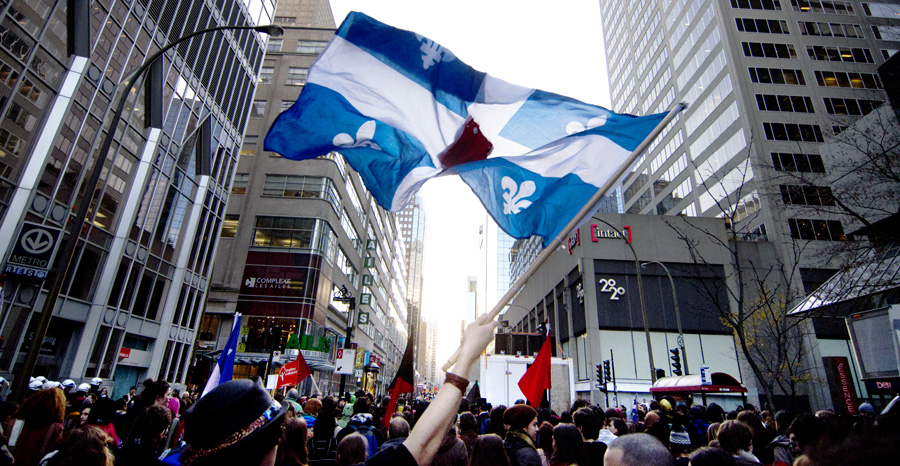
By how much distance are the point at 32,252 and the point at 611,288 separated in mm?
38408

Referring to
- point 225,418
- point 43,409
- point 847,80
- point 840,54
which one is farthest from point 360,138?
point 840,54

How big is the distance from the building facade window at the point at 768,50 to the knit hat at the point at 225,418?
211ft

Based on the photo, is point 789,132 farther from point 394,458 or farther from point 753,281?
point 394,458

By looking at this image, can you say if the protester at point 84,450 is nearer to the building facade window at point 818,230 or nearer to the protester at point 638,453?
the protester at point 638,453

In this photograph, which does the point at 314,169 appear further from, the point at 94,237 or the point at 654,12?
the point at 654,12

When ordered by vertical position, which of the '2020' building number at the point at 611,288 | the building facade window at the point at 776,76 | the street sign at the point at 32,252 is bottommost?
the street sign at the point at 32,252

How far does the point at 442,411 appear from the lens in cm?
224

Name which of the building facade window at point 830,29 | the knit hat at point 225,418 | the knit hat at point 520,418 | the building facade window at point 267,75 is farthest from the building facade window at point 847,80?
the knit hat at point 225,418

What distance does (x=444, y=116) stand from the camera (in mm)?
6641

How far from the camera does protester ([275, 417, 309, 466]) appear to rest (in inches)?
161

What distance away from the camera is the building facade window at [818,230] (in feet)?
145

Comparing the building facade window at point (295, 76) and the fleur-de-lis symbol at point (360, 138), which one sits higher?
the building facade window at point (295, 76)

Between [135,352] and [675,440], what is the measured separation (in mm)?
27953

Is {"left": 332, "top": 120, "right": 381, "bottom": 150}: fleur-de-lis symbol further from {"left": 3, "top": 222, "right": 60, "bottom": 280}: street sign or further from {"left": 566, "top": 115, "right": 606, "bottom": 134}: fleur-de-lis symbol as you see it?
{"left": 3, "top": 222, "right": 60, "bottom": 280}: street sign
